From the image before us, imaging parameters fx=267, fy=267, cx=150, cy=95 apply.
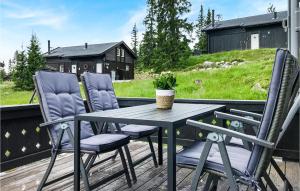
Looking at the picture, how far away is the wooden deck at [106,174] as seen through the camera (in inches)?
94.0

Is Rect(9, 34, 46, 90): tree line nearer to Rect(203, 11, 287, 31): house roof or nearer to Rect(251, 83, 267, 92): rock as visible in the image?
Rect(251, 83, 267, 92): rock

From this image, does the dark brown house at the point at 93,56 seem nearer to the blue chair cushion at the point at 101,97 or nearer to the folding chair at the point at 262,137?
the blue chair cushion at the point at 101,97

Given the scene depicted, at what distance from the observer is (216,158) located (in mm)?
1669

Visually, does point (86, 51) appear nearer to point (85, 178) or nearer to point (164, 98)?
point (164, 98)

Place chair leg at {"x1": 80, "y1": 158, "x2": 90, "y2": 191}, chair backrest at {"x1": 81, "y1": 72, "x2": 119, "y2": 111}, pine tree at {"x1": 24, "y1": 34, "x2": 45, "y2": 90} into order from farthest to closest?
pine tree at {"x1": 24, "y1": 34, "x2": 45, "y2": 90} < chair backrest at {"x1": 81, "y1": 72, "x2": 119, "y2": 111} < chair leg at {"x1": 80, "y1": 158, "x2": 90, "y2": 191}

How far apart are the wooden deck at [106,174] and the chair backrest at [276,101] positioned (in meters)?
1.04

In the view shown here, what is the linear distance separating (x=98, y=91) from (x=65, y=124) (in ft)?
3.25

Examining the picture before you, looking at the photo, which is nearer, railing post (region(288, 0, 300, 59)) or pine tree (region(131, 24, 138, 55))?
railing post (region(288, 0, 300, 59))

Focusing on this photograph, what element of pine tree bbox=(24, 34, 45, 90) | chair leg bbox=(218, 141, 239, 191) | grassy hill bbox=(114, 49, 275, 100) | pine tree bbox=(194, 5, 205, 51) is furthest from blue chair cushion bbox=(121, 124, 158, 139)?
pine tree bbox=(194, 5, 205, 51)

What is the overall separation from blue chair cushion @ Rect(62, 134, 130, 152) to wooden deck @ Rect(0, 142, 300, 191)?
432mm

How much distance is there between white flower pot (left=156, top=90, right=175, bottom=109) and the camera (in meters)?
2.41

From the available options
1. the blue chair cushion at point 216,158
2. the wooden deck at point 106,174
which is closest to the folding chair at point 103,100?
the wooden deck at point 106,174

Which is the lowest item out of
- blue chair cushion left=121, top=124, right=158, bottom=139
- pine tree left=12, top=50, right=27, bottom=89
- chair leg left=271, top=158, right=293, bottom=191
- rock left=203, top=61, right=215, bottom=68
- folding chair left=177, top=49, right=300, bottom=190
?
chair leg left=271, top=158, right=293, bottom=191

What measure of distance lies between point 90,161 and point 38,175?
86cm
